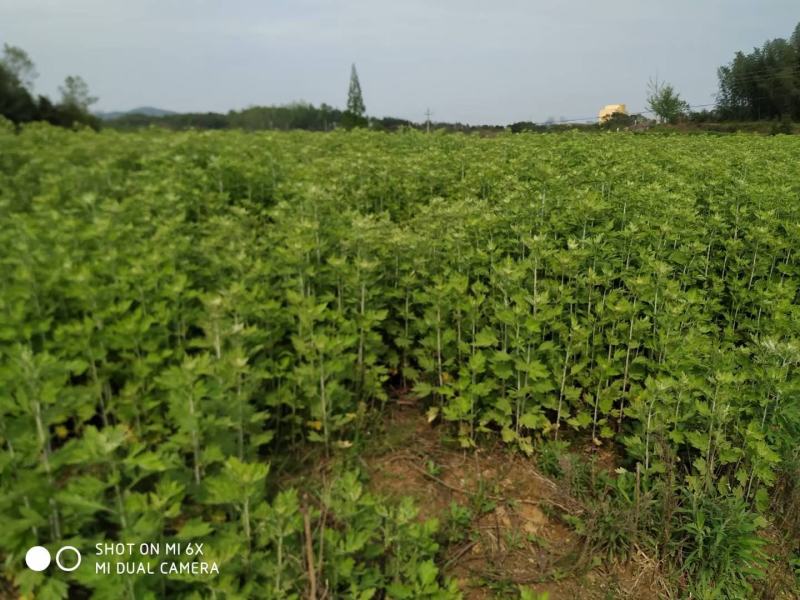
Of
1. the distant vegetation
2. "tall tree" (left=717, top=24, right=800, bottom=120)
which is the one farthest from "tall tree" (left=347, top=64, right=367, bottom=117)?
"tall tree" (left=717, top=24, right=800, bottom=120)

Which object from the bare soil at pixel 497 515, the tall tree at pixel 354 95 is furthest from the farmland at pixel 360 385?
the tall tree at pixel 354 95

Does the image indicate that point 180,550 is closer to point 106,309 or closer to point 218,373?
point 218,373

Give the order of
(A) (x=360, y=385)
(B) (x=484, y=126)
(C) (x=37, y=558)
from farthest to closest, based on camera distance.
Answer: (B) (x=484, y=126)
(A) (x=360, y=385)
(C) (x=37, y=558)

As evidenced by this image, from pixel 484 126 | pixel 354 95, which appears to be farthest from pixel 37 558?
pixel 354 95

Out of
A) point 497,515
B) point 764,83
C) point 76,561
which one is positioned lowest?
point 497,515

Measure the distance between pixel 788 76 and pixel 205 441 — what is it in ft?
159

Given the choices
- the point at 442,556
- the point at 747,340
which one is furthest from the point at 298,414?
the point at 747,340

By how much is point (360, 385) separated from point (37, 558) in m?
1.86

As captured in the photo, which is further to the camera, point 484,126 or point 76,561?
point 484,126

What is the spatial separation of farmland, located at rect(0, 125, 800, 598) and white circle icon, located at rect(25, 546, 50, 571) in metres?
0.04

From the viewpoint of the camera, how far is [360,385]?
3439mm

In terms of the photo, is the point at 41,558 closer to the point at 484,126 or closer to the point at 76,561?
the point at 76,561

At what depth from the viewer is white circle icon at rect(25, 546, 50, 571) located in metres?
1.90

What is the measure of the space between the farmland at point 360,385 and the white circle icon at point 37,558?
4cm
